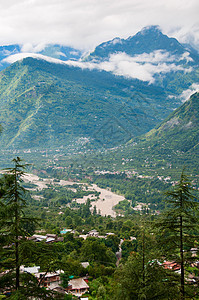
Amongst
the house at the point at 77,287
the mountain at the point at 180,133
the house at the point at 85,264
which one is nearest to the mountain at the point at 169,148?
the mountain at the point at 180,133

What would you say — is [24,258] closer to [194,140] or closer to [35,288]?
[35,288]

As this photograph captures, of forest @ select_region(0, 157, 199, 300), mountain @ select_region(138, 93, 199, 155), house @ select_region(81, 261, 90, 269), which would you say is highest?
mountain @ select_region(138, 93, 199, 155)

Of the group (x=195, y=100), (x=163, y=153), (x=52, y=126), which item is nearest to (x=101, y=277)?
(x=163, y=153)

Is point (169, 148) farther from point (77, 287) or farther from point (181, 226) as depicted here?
point (181, 226)

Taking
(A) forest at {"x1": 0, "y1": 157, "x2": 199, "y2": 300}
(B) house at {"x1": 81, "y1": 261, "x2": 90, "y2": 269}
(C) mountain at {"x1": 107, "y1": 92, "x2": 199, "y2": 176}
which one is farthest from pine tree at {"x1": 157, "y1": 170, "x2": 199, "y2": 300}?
(C) mountain at {"x1": 107, "y1": 92, "x2": 199, "y2": 176}

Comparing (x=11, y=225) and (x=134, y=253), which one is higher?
(x=11, y=225)

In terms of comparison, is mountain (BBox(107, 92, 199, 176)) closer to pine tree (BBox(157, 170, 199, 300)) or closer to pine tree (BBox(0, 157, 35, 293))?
pine tree (BBox(157, 170, 199, 300))

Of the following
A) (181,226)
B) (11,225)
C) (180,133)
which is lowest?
(181,226)

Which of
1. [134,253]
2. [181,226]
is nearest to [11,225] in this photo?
[181,226]
